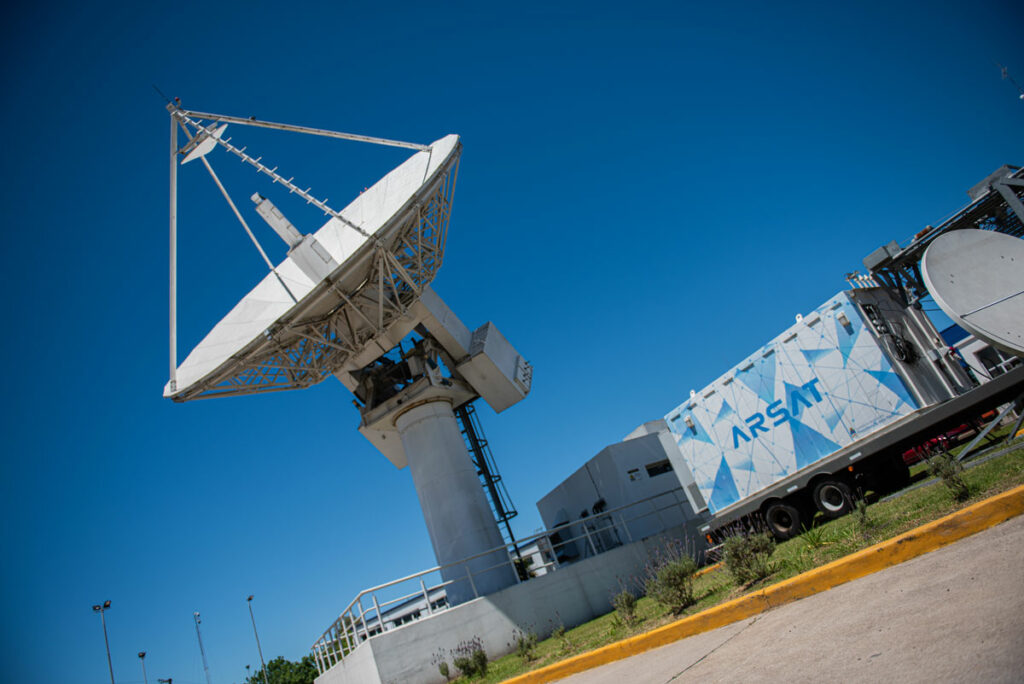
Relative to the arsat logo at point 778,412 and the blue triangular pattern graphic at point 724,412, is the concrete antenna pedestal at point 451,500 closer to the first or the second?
the blue triangular pattern graphic at point 724,412

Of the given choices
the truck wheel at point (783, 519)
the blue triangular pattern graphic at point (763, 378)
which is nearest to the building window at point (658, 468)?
the truck wheel at point (783, 519)

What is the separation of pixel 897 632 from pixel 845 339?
30.7ft

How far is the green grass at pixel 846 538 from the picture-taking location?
7.45 metres

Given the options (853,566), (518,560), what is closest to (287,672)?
(518,560)

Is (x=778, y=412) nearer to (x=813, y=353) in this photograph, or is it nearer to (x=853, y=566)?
(x=813, y=353)

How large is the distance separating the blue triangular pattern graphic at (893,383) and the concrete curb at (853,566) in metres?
5.90

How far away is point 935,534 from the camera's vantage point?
6348mm

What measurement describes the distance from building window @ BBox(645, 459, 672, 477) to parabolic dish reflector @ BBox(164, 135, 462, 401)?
10.5m

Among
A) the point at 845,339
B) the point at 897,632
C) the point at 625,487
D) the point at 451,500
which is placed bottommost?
the point at 897,632

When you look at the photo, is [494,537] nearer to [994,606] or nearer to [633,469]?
[633,469]

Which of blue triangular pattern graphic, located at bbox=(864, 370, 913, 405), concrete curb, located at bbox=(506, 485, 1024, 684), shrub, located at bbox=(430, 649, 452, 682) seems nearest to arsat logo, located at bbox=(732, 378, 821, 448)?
blue triangular pattern graphic, located at bbox=(864, 370, 913, 405)

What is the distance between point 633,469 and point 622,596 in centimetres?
1209

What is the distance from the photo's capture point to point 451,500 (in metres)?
18.8

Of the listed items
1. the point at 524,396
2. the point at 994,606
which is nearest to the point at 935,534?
the point at 994,606
